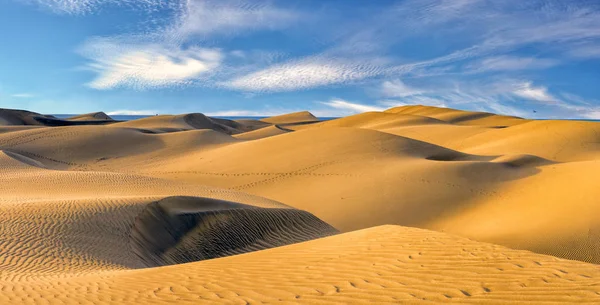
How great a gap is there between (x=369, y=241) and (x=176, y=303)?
9.71 ft

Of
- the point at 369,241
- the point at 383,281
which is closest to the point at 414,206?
the point at 369,241

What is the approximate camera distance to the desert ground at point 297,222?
5258 mm

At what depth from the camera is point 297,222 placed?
50.6ft

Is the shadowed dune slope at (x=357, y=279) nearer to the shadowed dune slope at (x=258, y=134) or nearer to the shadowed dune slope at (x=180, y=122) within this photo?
the shadowed dune slope at (x=258, y=134)

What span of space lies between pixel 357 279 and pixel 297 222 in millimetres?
Result: 10150

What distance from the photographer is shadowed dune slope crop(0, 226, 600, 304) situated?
4.64 m

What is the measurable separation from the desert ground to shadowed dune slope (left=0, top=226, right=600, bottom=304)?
26mm

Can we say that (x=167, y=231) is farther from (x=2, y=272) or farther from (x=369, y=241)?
(x=369, y=241)

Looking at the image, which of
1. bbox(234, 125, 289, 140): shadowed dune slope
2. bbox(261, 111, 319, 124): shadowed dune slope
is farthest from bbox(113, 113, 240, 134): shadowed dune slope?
bbox(261, 111, 319, 124): shadowed dune slope

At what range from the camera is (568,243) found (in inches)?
518

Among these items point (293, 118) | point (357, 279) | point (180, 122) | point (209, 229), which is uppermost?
point (293, 118)

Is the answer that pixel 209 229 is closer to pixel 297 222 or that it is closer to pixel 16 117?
pixel 297 222

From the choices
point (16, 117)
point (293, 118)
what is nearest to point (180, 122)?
point (16, 117)

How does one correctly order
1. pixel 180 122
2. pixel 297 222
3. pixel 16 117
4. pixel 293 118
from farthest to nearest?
pixel 293 118, pixel 180 122, pixel 16 117, pixel 297 222
